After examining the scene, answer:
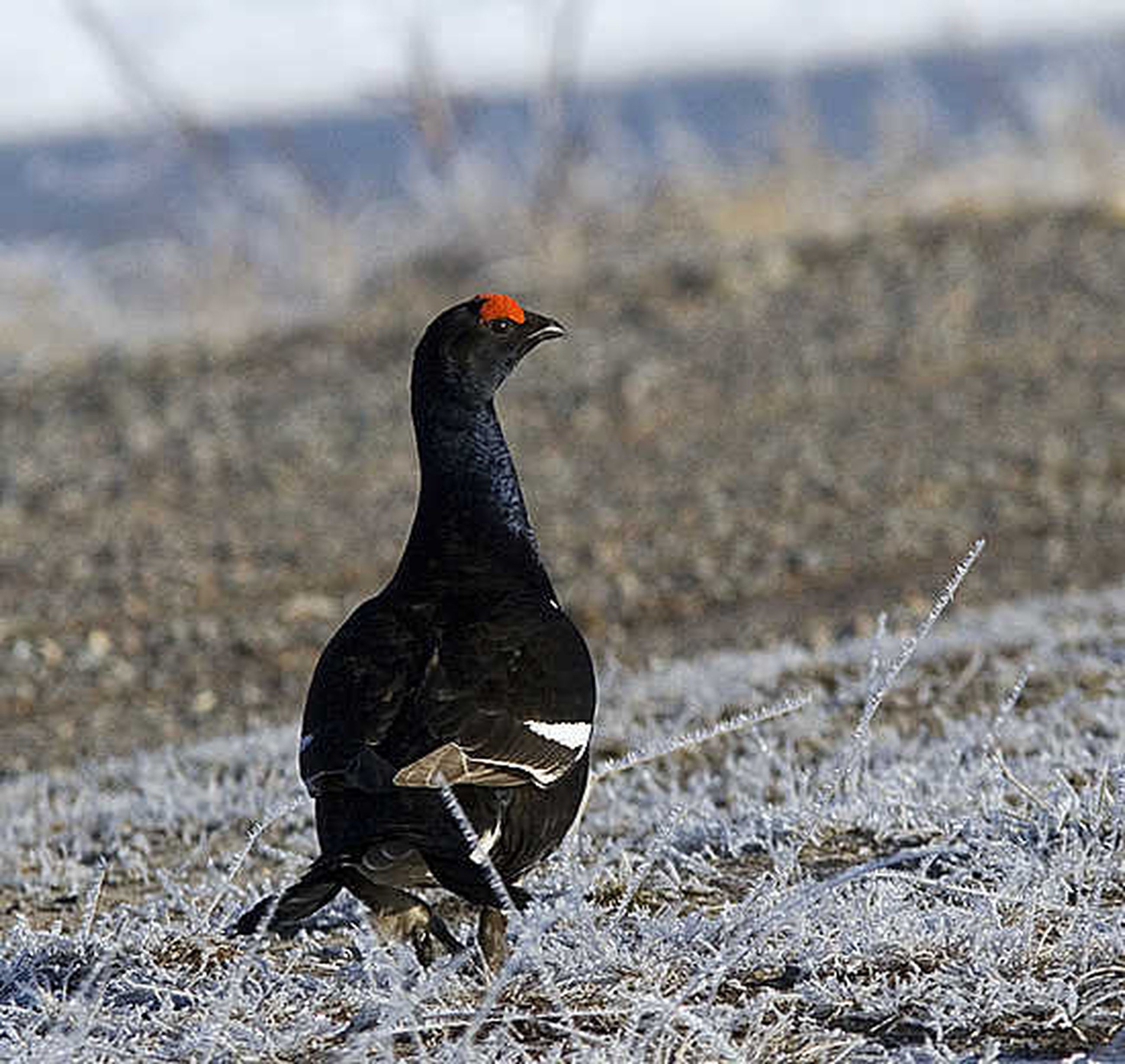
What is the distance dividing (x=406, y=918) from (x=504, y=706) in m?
0.44

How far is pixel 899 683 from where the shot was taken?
7.95 m

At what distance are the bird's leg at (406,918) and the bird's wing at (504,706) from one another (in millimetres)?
271

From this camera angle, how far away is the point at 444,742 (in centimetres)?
406

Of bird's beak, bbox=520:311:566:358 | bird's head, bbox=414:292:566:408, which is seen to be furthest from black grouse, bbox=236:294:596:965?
bird's beak, bbox=520:311:566:358

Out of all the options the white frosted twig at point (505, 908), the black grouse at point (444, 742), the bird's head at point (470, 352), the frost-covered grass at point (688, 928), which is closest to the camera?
the white frosted twig at point (505, 908)

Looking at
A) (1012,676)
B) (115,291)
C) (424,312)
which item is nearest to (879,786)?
(1012,676)

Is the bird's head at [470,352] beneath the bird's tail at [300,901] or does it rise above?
above

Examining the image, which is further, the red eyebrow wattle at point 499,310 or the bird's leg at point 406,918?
the red eyebrow wattle at point 499,310

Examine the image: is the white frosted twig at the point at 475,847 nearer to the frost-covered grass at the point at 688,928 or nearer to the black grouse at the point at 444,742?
the black grouse at the point at 444,742

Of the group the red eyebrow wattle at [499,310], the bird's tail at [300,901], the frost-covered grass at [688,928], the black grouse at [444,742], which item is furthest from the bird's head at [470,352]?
the bird's tail at [300,901]

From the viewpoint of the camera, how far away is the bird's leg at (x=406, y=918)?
4.12 metres

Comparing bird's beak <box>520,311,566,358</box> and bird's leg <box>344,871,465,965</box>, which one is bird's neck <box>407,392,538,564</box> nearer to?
bird's beak <box>520,311,566,358</box>

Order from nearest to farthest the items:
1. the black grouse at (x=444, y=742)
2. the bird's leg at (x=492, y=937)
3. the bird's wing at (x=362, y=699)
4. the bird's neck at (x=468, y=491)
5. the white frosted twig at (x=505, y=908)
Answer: the white frosted twig at (x=505, y=908) → the black grouse at (x=444, y=742) → the bird's wing at (x=362, y=699) → the bird's leg at (x=492, y=937) → the bird's neck at (x=468, y=491)

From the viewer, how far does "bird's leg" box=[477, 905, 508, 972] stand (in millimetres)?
4254
